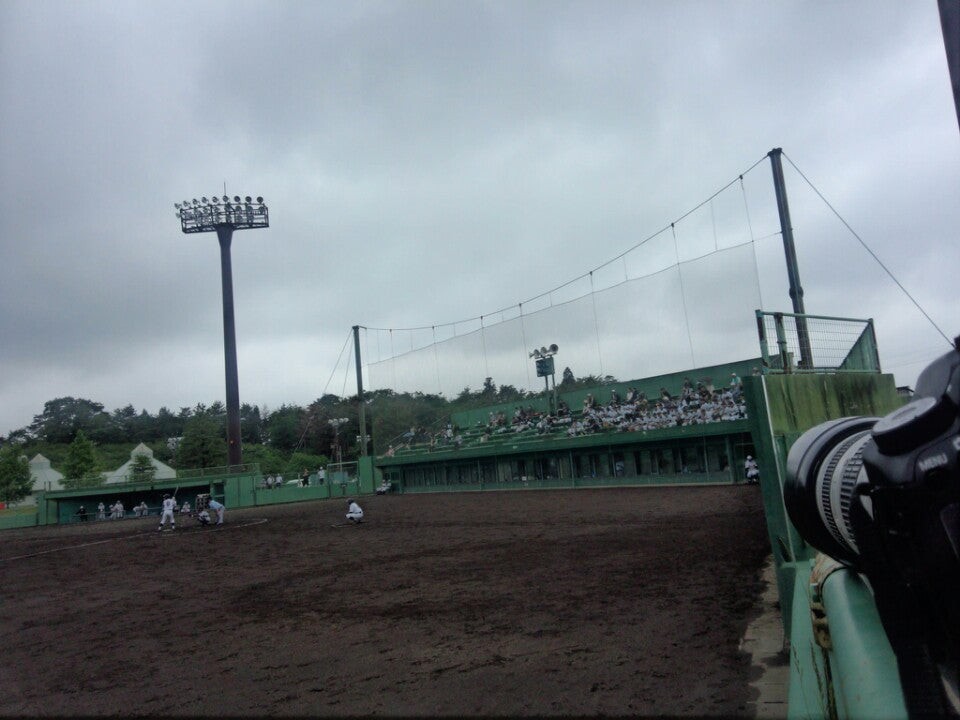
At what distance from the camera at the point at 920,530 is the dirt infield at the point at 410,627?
318 centimetres

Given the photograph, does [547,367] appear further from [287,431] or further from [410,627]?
[287,431]

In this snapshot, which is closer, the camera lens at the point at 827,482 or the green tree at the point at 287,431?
the camera lens at the point at 827,482

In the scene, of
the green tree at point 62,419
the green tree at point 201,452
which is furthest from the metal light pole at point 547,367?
the green tree at point 62,419

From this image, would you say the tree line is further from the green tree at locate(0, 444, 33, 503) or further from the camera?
the camera

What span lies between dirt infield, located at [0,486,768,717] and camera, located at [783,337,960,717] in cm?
318

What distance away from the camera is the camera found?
4.00 feet

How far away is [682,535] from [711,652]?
6.77 m

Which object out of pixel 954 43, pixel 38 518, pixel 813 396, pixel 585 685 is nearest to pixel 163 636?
pixel 585 685

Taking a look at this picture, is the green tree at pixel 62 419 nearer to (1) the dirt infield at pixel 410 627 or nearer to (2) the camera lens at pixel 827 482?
(1) the dirt infield at pixel 410 627

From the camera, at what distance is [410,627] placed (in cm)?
696

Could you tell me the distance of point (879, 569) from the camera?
150 cm

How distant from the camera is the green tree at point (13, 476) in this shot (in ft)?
166

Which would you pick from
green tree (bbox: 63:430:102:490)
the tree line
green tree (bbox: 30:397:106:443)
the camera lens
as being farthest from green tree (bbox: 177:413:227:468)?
the camera lens

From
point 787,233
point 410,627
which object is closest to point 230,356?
point 787,233
